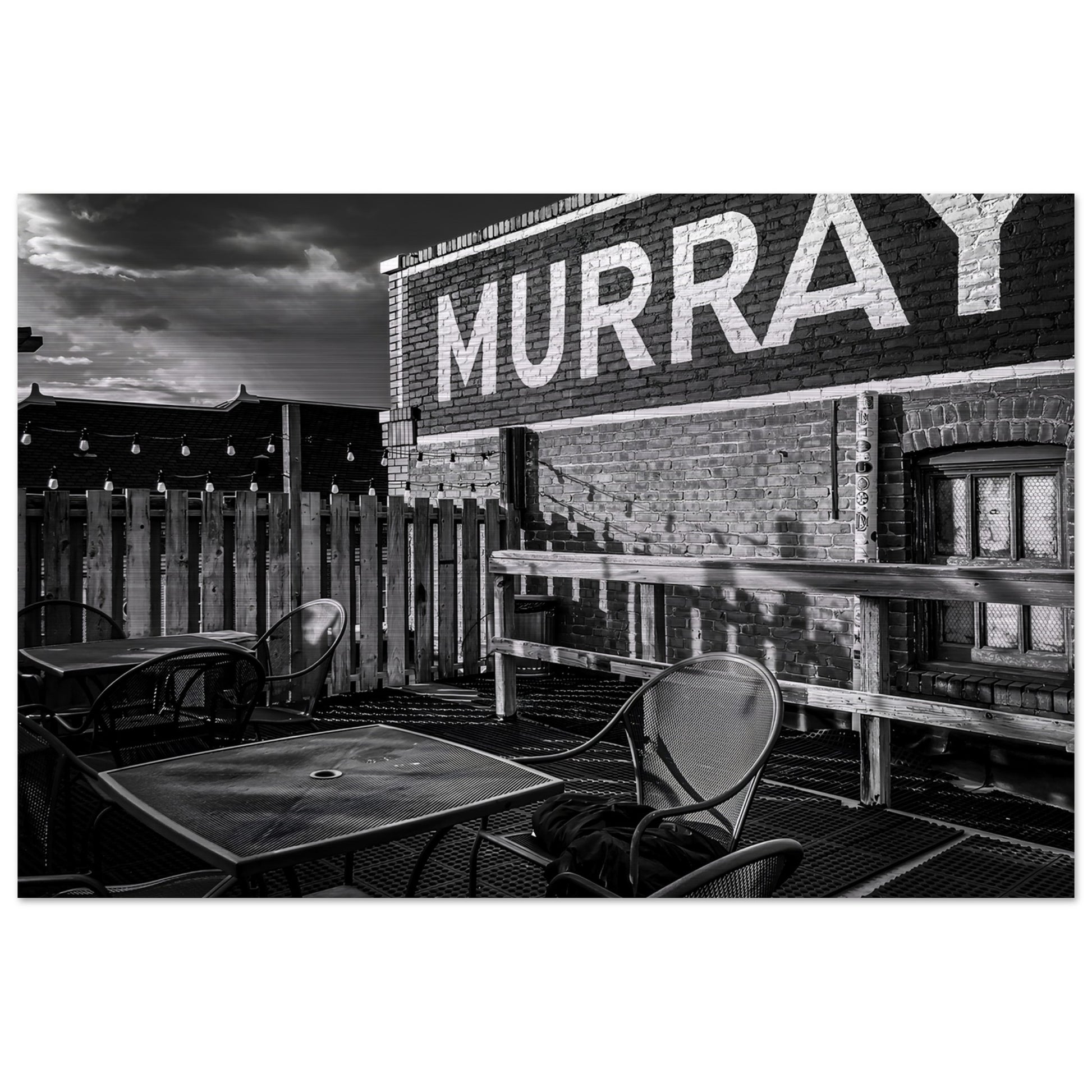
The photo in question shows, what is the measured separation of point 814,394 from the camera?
16.5 ft

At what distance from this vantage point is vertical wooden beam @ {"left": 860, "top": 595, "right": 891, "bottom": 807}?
147 inches

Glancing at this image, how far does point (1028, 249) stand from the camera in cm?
408

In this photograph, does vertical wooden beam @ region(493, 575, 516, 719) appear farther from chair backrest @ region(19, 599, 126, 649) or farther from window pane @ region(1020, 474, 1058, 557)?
window pane @ region(1020, 474, 1058, 557)

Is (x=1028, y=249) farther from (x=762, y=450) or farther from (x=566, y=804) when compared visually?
(x=566, y=804)

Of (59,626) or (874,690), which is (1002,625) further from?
(59,626)

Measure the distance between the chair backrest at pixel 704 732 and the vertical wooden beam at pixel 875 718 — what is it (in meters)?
1.38

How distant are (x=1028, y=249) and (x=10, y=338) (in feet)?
13.1

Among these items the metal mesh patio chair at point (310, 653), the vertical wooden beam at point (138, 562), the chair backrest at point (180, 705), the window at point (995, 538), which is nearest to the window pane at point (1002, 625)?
the window at point (995, 538)

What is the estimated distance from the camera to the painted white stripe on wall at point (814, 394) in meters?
4.19

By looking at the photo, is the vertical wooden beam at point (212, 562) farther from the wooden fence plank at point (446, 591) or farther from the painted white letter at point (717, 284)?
the painted white letter at point (717, 284)

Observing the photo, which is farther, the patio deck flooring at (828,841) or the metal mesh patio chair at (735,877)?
the patio deck flooring at (828,841)

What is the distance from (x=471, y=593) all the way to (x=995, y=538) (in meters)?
3.44

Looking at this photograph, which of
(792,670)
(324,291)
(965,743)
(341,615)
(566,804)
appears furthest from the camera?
(324,291)
